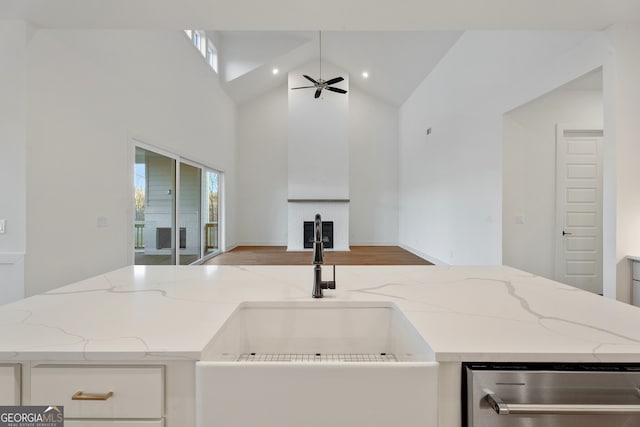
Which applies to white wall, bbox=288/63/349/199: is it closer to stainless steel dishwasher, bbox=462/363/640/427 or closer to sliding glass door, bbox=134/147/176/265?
sliding glass door, bbox=134/147/176/265

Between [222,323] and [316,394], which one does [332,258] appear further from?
[316,394]

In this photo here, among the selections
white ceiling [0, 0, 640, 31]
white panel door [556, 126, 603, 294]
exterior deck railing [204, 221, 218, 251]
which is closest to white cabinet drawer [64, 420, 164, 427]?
white ceiling [0, 0, 640, 31]

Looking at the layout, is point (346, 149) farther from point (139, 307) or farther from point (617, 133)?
point (139, 307)

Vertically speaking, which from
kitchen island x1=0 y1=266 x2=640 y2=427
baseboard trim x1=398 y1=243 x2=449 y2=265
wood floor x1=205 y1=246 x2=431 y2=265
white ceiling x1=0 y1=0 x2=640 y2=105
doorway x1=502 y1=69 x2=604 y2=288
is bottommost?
wood floor x1=205 y1=246 x2=431 y2=265

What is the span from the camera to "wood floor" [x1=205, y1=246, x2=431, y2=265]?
20.8ft

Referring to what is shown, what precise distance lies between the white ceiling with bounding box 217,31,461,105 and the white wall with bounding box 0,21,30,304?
525cm

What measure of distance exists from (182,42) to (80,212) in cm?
343

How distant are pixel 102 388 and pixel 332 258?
6319 millimetres

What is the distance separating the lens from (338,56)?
26.0 feet

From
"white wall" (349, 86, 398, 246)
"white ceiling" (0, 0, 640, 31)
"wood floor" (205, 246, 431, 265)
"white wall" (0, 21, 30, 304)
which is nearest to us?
"white ceiling" (0, 0, 640, 31)

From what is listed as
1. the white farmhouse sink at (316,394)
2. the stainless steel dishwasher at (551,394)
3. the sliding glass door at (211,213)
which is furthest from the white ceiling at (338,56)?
the white farmhouse sink at (316,394)

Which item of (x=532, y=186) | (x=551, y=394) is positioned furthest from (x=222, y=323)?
(x=532, y=186)

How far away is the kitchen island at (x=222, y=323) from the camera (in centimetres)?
75

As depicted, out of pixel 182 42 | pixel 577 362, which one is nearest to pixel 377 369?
pixel 577 362
